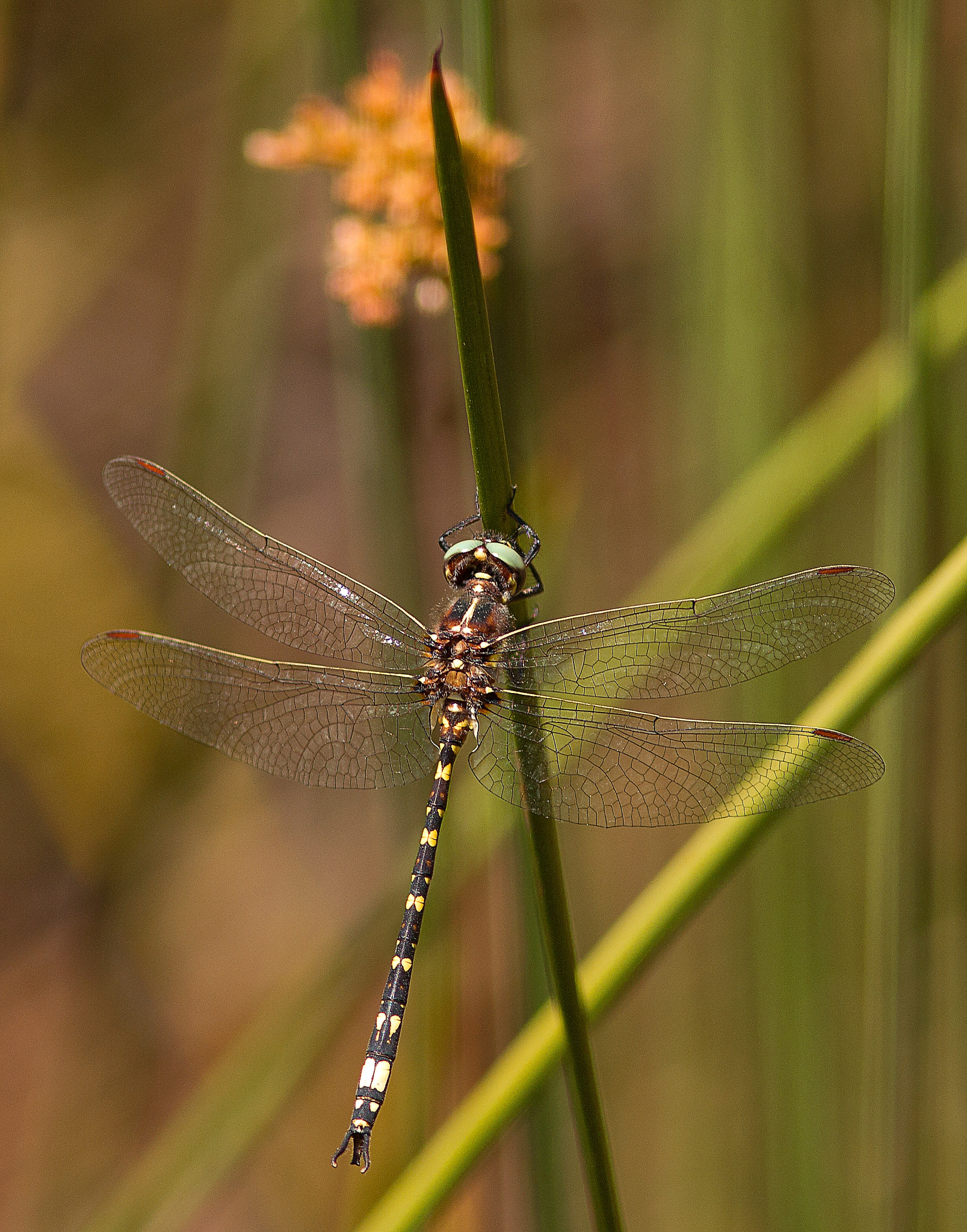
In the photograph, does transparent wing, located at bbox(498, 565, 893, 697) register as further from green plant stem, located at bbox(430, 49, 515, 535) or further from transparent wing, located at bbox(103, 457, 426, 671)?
green plant stem, located at bbox(430, 49, 515, 535)

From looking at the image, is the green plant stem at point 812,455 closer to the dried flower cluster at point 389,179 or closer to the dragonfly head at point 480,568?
the dragonfly head at point 480,568

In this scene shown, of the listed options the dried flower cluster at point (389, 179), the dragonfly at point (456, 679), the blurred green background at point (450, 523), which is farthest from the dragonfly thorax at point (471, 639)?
the dried flower cluster at point (389, 179)

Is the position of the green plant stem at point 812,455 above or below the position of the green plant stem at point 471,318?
above

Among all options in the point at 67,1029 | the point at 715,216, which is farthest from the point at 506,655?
the point at 67,1029

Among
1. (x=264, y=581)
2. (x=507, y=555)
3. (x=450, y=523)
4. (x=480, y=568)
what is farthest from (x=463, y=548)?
(x=450, y=523)

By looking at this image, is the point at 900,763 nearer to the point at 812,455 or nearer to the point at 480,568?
the point at 812,455

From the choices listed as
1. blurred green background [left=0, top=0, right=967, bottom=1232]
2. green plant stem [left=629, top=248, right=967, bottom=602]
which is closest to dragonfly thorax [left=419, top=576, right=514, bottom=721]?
blurred green background [left=0, top=0, right=967, bottom=1232]
